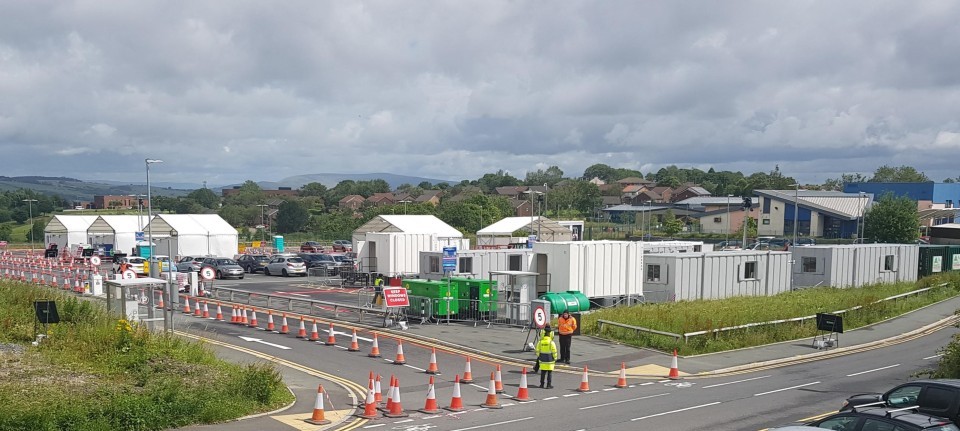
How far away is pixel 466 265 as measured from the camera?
36906 millimetres

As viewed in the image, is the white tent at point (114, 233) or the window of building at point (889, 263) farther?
the white tent at point (114, 233)

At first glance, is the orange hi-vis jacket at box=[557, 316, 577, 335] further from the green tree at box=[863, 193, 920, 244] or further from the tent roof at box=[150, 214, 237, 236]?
the green tree at box=[863, 193, 920, 244]

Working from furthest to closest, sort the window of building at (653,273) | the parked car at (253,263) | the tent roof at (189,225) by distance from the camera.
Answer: the tent roof at (189,225) < the parked car at (253,263) < the window of building at (653,273)

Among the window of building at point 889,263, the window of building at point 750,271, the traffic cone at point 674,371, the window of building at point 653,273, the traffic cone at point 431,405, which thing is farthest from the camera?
the window of building at point 889,263

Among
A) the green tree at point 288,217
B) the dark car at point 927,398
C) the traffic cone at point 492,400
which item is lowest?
the green tree at point 288,217

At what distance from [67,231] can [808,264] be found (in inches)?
2421

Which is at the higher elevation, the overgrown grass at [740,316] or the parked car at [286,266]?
the overgrown grass at [740,316]

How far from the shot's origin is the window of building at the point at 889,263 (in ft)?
149

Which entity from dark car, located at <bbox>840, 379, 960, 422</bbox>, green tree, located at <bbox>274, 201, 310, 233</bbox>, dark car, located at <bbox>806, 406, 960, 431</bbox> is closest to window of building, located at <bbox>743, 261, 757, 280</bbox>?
dark car, located at <bbox>840, 379, 960, 422</bbox>

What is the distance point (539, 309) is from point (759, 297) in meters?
16.9

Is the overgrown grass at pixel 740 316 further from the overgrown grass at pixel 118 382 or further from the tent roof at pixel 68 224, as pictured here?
the tent roof at pixel 68 224

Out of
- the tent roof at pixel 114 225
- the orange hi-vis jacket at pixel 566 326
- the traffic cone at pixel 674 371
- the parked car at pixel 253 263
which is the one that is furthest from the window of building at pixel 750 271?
the tent roof at pixel 114 225

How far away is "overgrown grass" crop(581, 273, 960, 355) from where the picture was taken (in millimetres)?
25031

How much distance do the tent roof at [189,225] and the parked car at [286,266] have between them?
12.4m
